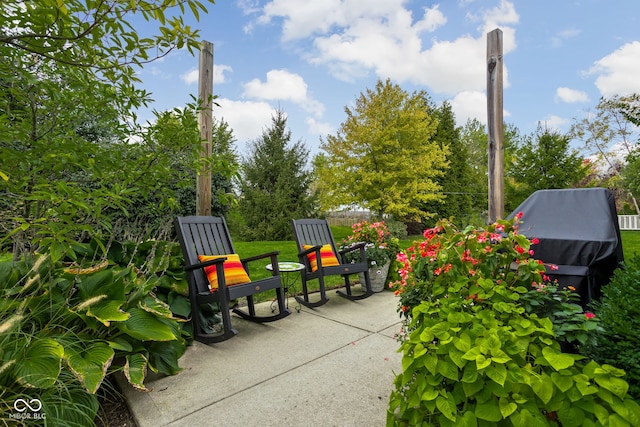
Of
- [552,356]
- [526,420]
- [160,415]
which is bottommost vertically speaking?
[160,415]

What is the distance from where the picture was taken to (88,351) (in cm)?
160

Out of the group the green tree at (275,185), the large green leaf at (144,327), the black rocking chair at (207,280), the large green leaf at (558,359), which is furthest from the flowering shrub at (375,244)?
the green tree at (275,185)

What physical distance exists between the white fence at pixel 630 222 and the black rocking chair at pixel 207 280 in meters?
19.6

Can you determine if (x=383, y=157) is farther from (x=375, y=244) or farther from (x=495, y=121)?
(x=495, y=121)

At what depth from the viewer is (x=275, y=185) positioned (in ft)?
40.3

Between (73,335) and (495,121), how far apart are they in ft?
13.6

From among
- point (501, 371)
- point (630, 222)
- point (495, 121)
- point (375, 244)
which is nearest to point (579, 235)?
point (501, 371)

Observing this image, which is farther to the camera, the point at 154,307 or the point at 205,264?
the point at 205,264

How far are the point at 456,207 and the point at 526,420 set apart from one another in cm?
1463

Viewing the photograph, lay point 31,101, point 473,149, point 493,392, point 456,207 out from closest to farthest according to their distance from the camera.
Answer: point 493,392 < point 31,101 < point 456,207 < point 473,149

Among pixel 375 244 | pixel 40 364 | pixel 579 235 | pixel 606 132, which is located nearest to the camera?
pixel 40 364

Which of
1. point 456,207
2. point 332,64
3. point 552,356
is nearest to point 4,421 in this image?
point 552,356

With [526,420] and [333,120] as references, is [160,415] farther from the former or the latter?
[333,120]

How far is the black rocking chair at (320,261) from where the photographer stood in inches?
134
